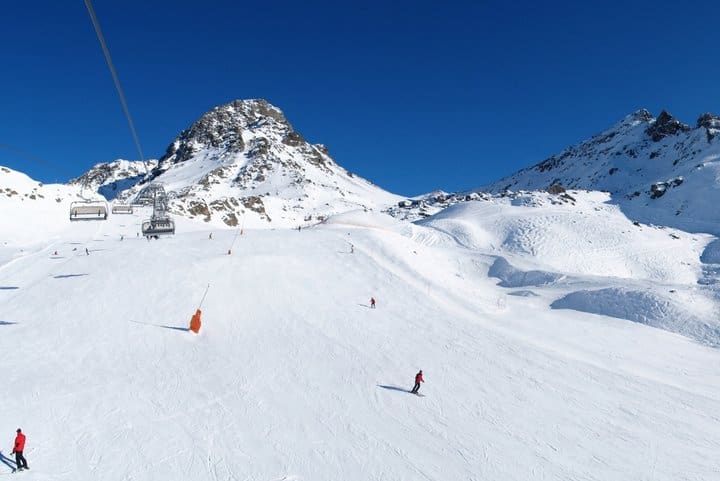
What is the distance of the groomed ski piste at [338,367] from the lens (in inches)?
547

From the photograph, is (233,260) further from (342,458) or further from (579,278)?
(579,278)

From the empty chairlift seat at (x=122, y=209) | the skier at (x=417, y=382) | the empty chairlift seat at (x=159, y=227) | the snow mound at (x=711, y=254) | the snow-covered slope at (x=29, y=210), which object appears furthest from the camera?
the snow mound at (x=711, y=254)

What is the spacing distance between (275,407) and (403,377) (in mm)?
6149

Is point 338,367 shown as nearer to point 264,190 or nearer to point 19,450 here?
point 19,450

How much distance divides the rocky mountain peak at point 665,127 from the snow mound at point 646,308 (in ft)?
366

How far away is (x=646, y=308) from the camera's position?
33406mm

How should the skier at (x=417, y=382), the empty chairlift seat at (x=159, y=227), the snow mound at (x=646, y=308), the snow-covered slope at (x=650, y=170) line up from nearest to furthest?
the skier at (x=417, y=382) → the snow mound at (x=646, y=308) → the empty chairlift seat at (x=159, y=227) → the snow-covered slope at (x=650, y=170)

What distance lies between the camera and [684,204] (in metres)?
75.6

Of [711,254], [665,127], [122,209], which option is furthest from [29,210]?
[665,127]

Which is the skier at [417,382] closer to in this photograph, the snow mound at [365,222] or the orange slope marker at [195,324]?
the orange slope marker at [195,324]

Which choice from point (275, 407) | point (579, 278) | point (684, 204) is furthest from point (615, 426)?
point (684, 204)

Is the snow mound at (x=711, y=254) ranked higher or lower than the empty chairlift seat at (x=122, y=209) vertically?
higher

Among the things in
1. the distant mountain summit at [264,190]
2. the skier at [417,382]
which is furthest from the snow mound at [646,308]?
the distant mountain summit at [264,190]

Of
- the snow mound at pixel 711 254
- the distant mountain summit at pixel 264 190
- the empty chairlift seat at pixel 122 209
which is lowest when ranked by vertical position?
the empty chairlift seat at pixel 122 209
